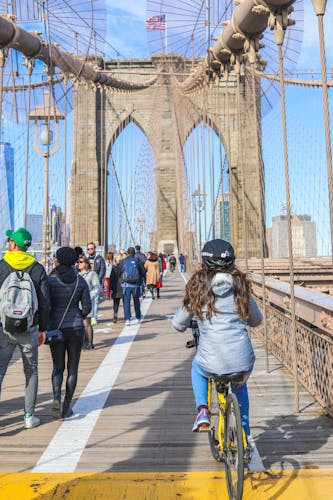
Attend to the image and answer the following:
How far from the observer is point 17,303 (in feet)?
11.0

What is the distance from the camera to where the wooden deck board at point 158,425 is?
2.93m

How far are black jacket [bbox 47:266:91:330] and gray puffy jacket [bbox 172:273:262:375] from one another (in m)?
1.38

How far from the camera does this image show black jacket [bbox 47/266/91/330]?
3734 mm

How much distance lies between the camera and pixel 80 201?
103 ft

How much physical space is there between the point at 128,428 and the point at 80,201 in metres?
28.7

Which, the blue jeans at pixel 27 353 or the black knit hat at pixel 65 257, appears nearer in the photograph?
the blue jeans at pixel 27 353

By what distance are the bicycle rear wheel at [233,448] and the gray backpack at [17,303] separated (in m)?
1.49

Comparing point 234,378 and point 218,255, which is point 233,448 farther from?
point 218,255

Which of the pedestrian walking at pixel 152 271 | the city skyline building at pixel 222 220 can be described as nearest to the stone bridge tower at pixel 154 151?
the city skyline building at pixel 222 220

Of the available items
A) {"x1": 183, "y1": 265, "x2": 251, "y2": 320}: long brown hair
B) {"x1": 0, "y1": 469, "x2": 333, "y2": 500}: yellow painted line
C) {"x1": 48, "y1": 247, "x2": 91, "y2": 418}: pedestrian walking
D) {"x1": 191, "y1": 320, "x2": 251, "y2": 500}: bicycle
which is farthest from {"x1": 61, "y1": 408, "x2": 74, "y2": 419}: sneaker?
{"x1": 183, "y1": 265, "x2": 251, "y2": 320}: long brown hair

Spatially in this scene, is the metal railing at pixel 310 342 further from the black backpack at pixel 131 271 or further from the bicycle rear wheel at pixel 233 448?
the black backpack at pixel 131 271

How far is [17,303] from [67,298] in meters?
0.52

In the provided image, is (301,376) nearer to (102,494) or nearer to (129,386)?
(129,386)

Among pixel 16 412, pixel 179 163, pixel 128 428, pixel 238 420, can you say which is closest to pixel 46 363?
pixel 16 412
